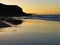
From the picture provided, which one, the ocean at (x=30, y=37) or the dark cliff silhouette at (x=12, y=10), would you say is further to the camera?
the dark cliff silhouette at (x=12, y=10)

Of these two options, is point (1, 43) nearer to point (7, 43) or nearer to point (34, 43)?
point (7, 43)

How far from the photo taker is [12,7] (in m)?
119

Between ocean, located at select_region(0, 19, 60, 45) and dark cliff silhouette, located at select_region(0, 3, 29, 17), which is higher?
dark cliff silhouette, located at select_region(0, 3, 29, 17)

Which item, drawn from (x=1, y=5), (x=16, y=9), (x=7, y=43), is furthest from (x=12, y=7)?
(x=7, y=43)

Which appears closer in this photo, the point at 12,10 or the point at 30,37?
the point at 30,37

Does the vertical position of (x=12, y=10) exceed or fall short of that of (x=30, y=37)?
it exceeds it

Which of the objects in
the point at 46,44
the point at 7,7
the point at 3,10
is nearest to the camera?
the point at 46,44

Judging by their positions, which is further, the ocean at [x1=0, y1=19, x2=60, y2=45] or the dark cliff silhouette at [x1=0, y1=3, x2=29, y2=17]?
the dark cliff silhouette at [x1=0, y1=3, x2=29, y2=17]

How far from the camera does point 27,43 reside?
33.0 ft

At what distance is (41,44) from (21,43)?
0.96 metres

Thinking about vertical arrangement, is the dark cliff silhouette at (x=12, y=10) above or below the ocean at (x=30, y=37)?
above

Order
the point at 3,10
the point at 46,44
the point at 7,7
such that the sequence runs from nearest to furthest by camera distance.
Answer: the point at 46,44, the point at 3,10, the point at 7,7

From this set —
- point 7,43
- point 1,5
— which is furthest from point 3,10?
point 7,43

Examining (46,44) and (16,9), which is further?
(16,9)
